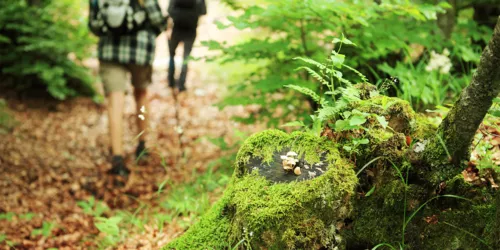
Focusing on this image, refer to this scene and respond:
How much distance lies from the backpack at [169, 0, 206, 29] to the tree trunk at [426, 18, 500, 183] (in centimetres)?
544

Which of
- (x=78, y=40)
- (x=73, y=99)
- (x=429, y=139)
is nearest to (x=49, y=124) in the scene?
(x=73, y=99)

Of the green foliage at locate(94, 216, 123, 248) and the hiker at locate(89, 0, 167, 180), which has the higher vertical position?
the hiker at locate(89, 0, 167, 180)

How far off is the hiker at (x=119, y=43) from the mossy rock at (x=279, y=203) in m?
2.89

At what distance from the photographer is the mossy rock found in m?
2.02

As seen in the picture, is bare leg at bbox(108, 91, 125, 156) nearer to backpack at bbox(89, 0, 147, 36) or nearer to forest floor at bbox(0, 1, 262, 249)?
forest floor at bbox(0, 1, 262, 249)

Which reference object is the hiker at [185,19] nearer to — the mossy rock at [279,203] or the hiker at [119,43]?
the hiker at [119,43]

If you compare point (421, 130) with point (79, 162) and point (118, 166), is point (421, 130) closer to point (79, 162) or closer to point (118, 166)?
point (118, 166)

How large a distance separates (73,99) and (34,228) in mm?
3730

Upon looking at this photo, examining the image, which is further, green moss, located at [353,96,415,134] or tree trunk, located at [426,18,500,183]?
green moss, located at [353,96,415,134]

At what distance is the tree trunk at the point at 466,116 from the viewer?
1898mm

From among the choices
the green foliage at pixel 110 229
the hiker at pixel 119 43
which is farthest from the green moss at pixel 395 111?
the hiker at pixel 119 43

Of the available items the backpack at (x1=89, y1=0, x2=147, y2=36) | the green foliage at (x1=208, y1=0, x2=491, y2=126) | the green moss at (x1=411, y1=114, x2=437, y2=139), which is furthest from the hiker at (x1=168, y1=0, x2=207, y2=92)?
the green moss at (x1=411, y1=114, x2=437, y2=139)

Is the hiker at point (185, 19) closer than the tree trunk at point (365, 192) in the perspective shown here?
No

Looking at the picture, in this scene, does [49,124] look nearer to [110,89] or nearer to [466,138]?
[110,89]
